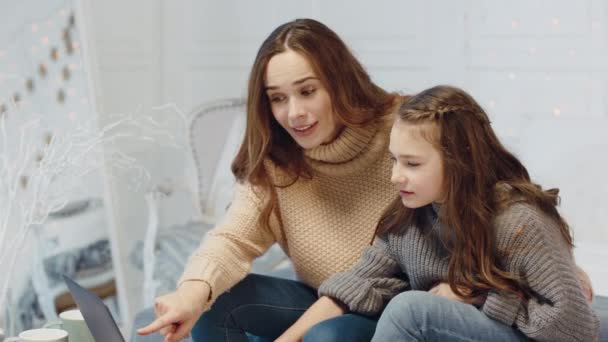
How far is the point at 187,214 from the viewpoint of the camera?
4.01 m

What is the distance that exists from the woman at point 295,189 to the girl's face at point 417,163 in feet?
0.91

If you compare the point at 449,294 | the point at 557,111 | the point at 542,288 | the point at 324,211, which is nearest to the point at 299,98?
the point at 324,211

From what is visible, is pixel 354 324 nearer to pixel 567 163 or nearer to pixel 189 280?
pixel 189 280

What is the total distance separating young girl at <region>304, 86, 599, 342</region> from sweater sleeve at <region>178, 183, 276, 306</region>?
0.38 meters

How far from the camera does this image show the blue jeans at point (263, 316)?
1.66m

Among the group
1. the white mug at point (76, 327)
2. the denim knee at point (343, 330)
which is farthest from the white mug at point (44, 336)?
the denim knee at point (343, 330)

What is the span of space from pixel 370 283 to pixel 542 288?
38 cm

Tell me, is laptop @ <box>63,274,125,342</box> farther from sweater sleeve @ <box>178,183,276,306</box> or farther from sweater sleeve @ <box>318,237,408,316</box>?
sweater sleeve @ <box>318,237,408,316</box>

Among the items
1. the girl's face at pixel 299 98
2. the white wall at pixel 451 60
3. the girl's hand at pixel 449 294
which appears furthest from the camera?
the white wall at pixel 451 60

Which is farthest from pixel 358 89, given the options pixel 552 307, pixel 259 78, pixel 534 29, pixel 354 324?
pixel 534 29

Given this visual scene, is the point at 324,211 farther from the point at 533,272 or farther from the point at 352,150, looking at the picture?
the point at 533,272

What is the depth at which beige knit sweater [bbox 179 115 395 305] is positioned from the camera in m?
1.86

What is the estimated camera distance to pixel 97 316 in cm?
154

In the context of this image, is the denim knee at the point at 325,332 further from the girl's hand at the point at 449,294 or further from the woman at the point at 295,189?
the girl's hand at the point at 449,294
